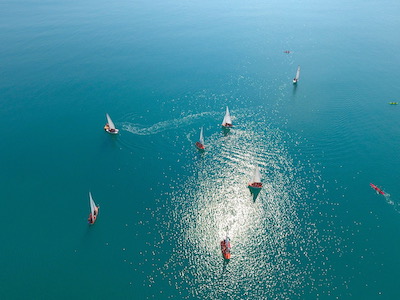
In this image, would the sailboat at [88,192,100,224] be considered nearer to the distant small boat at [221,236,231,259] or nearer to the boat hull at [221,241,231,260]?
the distant small boat at [221,236,231,259]

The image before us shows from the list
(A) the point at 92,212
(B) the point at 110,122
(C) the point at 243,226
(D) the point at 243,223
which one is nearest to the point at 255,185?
(D) the point at 243,223

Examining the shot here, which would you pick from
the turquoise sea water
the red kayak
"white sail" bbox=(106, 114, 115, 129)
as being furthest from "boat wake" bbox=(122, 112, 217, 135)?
the red kayak

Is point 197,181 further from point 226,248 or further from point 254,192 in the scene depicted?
point 226,248

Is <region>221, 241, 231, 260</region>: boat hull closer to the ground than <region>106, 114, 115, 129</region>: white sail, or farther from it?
closer to the ground

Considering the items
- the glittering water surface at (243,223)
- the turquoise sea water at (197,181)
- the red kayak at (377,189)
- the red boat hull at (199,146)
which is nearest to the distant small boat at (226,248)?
the glittering water surface at (243,223)

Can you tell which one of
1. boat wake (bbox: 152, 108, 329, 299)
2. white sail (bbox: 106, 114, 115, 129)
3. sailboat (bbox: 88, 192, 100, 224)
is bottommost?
boat wake (bbox: 152, 108, 329, 299)

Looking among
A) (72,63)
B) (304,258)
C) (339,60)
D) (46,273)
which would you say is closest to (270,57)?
(339,60)

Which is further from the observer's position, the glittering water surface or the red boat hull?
the red boat hull
